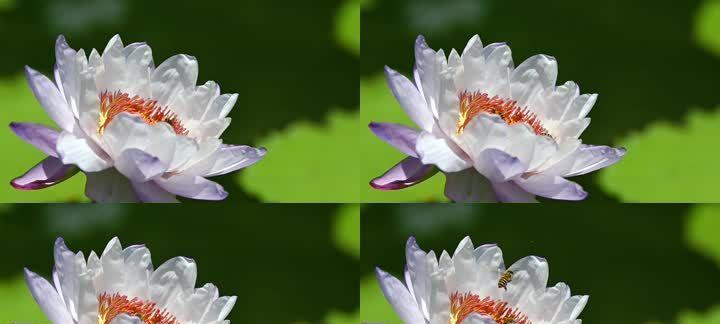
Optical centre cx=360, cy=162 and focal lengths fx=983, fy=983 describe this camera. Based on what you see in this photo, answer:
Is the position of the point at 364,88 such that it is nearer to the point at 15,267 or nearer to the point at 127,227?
the point at 127,227

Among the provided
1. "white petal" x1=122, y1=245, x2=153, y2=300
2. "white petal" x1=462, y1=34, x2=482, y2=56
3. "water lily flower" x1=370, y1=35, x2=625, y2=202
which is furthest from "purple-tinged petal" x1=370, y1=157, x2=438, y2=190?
"white petal" x1=122, y1=245, x2=153, y2=300

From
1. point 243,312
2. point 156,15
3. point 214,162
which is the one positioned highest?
point 156,15

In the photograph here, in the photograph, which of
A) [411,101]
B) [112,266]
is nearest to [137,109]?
[112,266]

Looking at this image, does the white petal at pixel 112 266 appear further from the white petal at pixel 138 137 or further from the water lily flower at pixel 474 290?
the water lily flower at pixel 474 290

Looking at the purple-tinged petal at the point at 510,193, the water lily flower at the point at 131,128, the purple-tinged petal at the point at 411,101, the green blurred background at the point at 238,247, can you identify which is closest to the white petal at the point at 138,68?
the water lily flower at the point at 131,128

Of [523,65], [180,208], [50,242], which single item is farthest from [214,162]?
[523,65]

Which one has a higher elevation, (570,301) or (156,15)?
(156,15)
